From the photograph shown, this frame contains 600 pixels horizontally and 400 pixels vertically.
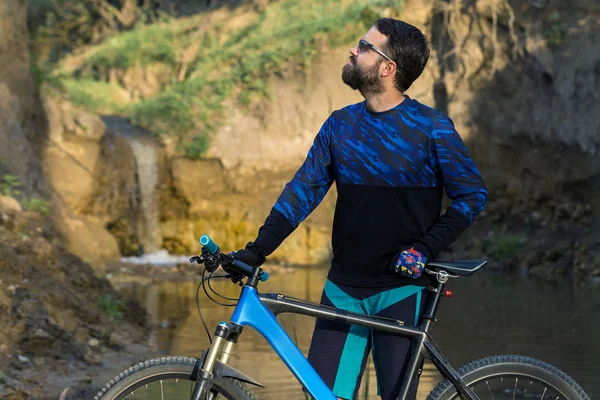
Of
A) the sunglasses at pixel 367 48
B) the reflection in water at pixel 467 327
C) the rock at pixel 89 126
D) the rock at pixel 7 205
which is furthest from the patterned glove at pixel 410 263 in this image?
the rock at pixel 89 126

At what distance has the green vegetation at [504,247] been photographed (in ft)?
51.5

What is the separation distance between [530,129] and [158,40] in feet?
34.7

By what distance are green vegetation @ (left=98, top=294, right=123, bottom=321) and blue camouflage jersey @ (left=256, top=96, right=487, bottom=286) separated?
18.4 ft

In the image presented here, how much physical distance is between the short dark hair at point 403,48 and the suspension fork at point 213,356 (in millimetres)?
1127

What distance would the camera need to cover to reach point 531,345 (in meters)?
8.51

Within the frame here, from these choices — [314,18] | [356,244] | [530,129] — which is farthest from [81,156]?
[356,244]

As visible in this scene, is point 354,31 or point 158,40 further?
point 158,40

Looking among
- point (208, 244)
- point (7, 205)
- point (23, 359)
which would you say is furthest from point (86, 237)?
point (208, 244)

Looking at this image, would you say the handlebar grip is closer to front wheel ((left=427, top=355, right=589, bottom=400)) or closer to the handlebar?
the handlebar

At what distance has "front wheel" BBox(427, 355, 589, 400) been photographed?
337cm

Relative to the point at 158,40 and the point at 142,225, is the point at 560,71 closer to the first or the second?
the point at 142,225

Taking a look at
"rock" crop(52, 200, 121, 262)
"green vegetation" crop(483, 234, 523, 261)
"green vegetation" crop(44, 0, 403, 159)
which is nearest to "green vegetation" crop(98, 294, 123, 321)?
"rock" crop(52, 200, 121, 262)

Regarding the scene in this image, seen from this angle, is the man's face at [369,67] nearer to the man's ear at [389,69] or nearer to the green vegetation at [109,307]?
the man's ear at [389,69]

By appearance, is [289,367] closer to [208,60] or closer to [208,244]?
[208,244]
